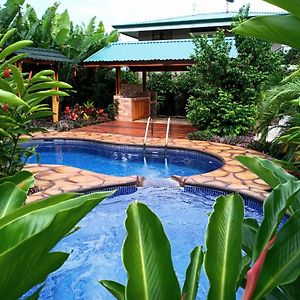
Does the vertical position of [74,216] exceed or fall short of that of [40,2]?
it falls short

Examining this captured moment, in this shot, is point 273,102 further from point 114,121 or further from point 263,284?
point 114,121

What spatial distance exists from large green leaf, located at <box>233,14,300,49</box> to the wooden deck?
1078 centimetres

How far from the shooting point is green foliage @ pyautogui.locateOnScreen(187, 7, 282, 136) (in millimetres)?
11242

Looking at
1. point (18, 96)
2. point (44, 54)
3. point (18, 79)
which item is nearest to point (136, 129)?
point (44, 54)

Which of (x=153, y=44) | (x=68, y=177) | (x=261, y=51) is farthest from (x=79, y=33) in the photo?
(x=68, y=177)

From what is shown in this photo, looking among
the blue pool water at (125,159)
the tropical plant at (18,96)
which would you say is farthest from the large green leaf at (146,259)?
the blue pool water at (125,159)

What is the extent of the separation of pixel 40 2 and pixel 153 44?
6.21m

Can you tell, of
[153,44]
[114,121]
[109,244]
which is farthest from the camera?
[153,44]

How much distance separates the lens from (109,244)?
16.3 ft

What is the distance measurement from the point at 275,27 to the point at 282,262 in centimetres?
63

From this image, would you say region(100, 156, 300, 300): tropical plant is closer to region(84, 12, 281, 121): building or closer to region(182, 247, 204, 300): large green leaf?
region(182, 247, 204, 300): large green leaf

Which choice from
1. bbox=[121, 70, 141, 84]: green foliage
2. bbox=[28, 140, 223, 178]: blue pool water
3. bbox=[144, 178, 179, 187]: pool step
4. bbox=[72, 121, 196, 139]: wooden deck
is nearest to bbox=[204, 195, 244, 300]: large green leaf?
bbox=[144, 178, 179, 187]: pool step

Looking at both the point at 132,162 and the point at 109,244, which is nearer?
the point at 109,244

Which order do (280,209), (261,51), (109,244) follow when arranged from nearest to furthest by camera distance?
(280,209) < (109,244) < (261,51)
